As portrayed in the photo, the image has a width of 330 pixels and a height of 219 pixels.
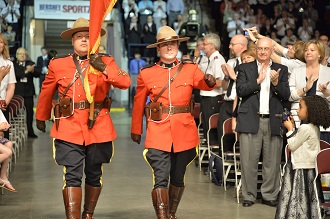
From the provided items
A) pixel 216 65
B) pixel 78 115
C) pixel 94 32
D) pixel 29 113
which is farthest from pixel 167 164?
pixel 29 113

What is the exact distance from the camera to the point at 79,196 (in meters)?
7.29

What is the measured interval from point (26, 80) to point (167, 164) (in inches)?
340

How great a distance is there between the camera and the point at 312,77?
8.94m

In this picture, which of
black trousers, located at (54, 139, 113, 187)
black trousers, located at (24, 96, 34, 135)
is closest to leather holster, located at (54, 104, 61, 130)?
black trousers, located at (54, 139, 113, 187)

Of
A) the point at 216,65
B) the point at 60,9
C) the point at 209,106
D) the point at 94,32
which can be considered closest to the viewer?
the point at 94,32

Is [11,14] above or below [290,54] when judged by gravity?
above

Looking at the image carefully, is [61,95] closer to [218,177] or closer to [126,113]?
[218,177]

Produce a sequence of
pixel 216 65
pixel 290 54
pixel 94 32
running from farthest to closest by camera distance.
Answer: pixel 216 65, pixel 290 54, pixel 94 32

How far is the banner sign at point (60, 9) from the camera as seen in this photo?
26375mm

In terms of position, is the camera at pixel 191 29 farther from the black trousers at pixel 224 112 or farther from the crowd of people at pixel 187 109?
the black trousers at pixel 224 112

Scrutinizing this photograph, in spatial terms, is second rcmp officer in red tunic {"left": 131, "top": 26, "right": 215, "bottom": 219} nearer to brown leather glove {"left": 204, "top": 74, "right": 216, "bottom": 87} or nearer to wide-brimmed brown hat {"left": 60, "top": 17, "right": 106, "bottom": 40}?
brown leather glove {"left": 204, "top": 74, "right": 216, "bottom": 87}

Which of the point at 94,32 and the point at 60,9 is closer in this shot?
the point at 94,32

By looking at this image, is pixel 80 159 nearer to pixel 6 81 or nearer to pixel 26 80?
pixel 6 81

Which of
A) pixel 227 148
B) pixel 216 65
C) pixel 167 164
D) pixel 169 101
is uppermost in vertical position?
pixel 216 65
